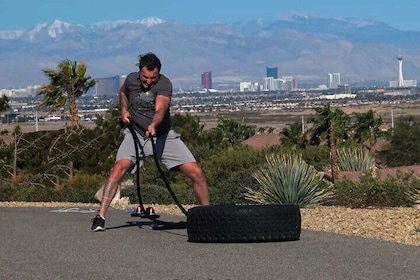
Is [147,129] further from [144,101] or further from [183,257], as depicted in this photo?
[183,257]

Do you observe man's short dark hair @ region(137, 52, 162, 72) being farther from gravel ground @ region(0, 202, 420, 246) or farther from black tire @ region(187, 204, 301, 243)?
gravel ground @ region(0, 202, 420, 246)

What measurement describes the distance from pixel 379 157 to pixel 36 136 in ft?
71.0

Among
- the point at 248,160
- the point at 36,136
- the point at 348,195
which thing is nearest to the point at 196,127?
the point at 36,136

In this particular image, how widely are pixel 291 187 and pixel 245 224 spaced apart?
6.60 meters

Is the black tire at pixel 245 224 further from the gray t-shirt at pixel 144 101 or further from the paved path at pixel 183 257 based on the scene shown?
the gray t-shirt at pixel 144 101

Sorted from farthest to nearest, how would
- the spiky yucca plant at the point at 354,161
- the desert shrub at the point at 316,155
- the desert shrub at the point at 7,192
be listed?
1. the desert shrub at the point at 316,155
2. the spiky yucca plant at the point at 354,161
3. the desert shrub at the point at 7,192

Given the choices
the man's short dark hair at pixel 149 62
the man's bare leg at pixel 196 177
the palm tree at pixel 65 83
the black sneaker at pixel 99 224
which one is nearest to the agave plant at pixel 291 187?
the man's bare leg at pixel 196 177

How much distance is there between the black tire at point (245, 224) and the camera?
10188 millimetres

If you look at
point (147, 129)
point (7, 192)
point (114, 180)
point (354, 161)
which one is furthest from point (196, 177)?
point (354, 161)

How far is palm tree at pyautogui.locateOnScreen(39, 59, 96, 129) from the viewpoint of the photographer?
2085 inches

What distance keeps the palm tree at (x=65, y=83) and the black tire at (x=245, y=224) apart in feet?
140

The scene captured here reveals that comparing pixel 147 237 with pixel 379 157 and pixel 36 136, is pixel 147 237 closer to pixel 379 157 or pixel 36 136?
pixel 36 136

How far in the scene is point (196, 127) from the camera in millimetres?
55750

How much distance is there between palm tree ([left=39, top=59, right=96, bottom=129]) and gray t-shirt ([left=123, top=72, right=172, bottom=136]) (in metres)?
41.3
